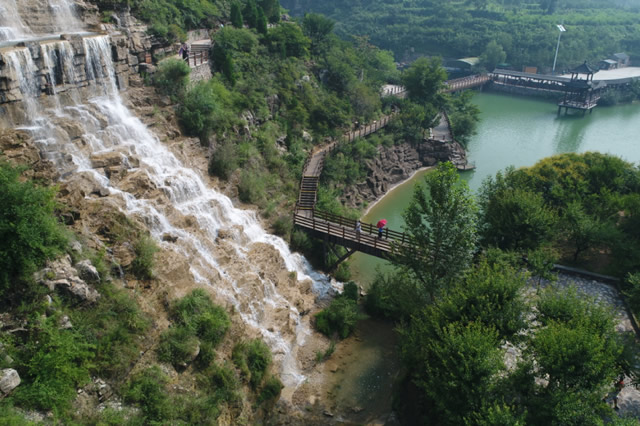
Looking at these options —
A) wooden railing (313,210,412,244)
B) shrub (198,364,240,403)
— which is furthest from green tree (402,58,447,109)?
shrub (198,364,240,403)

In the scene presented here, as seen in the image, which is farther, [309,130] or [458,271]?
[309,130]

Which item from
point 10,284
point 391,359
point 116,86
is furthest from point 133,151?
point 391,359

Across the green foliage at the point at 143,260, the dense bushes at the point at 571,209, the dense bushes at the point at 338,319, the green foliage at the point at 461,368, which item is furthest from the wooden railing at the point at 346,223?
the green foliage at the point at 143,260

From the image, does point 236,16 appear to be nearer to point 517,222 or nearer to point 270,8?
point 270,8

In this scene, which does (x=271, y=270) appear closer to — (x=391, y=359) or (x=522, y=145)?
(x=391, y=359)

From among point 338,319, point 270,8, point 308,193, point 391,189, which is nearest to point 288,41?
point 270,8
